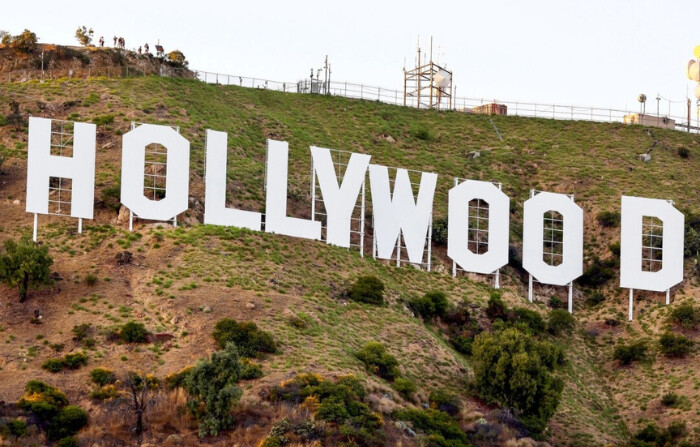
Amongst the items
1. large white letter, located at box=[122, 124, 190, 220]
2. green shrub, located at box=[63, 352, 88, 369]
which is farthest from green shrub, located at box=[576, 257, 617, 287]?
green shrub, located at box=[63, 352, 88, 369]

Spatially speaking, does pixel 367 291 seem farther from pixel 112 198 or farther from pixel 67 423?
pixel 67 423

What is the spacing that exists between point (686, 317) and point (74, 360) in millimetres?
31465

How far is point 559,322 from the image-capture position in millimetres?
62562

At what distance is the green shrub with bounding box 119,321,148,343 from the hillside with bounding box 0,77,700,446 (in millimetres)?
384

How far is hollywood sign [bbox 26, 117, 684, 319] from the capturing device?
5728 centimetres

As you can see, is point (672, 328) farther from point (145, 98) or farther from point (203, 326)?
point (145, 98)

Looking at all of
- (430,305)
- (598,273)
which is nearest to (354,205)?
(430,305)

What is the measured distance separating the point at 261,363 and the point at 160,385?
15.2ft

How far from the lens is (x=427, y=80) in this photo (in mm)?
93062

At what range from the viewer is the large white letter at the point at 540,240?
64.9 m

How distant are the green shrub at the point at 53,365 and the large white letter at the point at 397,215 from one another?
2049 cm

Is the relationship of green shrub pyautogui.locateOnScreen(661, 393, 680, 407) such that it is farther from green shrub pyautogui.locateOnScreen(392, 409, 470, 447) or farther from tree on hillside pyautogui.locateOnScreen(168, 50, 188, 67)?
tree on hillside pyautogui.locateOnScreen(168, 50, 188, 67)

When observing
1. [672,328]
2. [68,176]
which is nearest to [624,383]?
[672,328]

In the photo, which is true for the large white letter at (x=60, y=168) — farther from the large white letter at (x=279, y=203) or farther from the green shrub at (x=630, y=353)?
the green shrub at (x=630, y=353)
